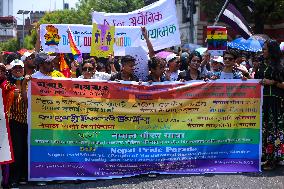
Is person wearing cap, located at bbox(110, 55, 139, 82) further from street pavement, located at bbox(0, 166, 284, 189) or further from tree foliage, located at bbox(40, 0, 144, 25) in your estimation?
tree foliage, located at bbox(40, 0, 144, 25)

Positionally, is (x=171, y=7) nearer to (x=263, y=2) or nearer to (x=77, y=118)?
(x=77, y=118)

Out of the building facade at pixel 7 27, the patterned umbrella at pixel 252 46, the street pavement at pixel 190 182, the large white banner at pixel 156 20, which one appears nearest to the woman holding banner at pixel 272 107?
the street pavement at pixel 190 182

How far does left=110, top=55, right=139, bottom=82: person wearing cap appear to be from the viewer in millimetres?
7080

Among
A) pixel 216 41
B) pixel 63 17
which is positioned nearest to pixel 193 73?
pixel 216 41

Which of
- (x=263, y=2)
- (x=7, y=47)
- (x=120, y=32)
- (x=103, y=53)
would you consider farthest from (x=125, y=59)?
(x=7, y=47)

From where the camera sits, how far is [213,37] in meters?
9.36

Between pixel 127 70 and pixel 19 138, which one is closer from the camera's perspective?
pixel 19 138

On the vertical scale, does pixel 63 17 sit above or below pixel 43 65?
above

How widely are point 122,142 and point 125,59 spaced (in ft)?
3.50

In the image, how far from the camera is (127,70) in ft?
23.5

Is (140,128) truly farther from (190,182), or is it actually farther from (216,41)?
(216,41)

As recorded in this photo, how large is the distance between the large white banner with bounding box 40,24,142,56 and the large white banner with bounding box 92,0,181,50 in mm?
264

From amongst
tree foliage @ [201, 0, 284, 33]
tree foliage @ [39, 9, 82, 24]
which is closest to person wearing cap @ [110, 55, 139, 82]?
tree foliage @ [201, 0, 284, 33]

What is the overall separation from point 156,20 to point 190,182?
4716mm
